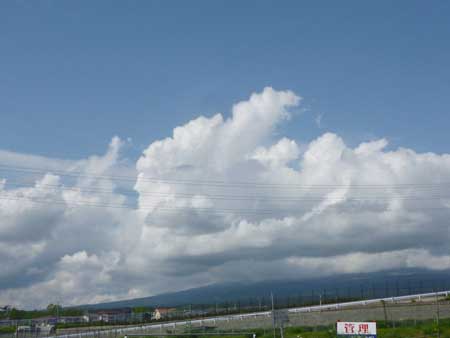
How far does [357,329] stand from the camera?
1070 inches

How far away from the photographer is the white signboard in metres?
26.6

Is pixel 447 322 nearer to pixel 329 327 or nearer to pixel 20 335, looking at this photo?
pixel 329 327

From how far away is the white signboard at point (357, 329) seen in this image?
87.4ft

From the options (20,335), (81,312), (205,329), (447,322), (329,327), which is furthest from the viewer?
(81,312)

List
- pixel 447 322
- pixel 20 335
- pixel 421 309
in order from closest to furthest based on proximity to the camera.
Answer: pixel 447 322, pixel 421 309, pixel 20 335

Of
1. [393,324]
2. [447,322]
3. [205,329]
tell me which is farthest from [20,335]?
[447,322]

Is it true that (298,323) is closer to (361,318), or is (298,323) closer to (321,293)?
(361,318)

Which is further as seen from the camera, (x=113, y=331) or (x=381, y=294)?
(x=381, y=294)

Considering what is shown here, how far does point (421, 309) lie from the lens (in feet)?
169

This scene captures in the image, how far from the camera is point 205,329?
55562mm

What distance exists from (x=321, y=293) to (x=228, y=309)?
15.5 metres

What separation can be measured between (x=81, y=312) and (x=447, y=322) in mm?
74167

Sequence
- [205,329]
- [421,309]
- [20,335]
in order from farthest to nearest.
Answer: [20,335] < [205,329] < [421,309]

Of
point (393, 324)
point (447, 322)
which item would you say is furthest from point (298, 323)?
point (447, 322)
